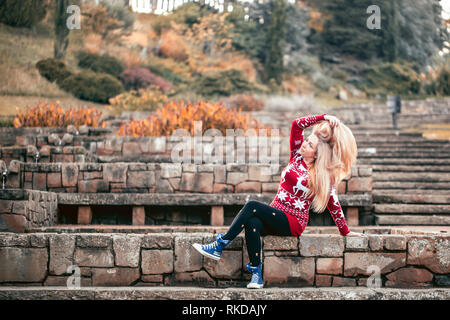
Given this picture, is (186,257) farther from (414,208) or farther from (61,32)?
(61,32)

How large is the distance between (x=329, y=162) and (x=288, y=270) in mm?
1032

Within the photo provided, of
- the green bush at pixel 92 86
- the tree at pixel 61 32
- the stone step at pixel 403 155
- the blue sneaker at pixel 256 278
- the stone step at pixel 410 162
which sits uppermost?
the tree at pixel 61 32

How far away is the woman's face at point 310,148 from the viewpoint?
4.39 m

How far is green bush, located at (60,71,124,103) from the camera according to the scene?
18297mm

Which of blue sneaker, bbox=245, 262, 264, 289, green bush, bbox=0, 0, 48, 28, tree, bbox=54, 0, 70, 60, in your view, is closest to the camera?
blue sneaker, bbox=245, 262, 264, 289

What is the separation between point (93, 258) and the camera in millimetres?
4367

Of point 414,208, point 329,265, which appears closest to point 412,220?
point 414,208

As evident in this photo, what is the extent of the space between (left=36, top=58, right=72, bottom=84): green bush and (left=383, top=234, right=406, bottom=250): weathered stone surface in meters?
16.3

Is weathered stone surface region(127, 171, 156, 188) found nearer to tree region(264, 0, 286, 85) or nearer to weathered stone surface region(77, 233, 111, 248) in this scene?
weathered stone surface region(77, 233, 111, 248)

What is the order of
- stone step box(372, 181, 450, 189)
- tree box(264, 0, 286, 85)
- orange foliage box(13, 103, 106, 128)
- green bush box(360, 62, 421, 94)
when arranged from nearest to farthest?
stone step box(372, 181, 450, 189) → orange foliage box(13, 103, 106, 128) → tree box(264, 0, 286, 85) → green bush box(360, 62, 421, 94)

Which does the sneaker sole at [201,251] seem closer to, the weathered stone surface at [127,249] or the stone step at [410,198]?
the weathered stone surface at [127,249]

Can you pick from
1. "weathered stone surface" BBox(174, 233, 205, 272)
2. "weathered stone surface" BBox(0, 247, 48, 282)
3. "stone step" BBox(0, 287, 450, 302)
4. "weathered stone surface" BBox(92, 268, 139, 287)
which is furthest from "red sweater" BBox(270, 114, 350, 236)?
"weathered stone surface" BBox(0, 247, 48, 282)

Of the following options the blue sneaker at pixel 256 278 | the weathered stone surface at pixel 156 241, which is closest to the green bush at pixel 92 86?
the weathered stone surface at pixel 156 241

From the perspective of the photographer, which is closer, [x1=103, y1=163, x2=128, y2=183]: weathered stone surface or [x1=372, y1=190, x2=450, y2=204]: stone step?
[x1=103, y1=163, x2=128, y2=183]: weathered stone surface
